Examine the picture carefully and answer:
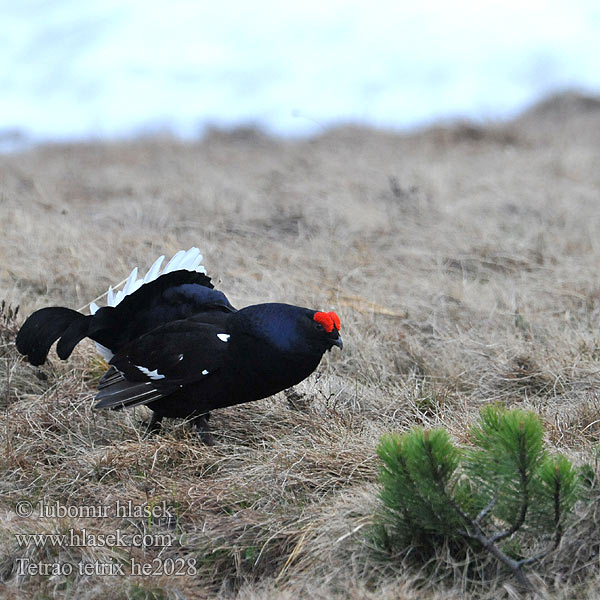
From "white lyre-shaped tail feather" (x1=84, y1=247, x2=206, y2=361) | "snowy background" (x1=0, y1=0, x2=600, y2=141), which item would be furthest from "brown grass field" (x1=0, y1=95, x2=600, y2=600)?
"snowy background" (x1=0, y1=0, x2=600, y2=141)

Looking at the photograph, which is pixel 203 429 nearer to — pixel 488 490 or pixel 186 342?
pixel 186 342

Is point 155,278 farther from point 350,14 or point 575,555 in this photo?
point 350,14

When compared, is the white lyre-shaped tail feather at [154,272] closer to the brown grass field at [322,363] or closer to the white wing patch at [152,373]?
the brown grass field at [322,363]

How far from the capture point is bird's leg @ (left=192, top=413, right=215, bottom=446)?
3.53 metres

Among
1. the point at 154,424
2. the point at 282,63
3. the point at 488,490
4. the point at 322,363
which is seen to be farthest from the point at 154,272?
the point at 282,63

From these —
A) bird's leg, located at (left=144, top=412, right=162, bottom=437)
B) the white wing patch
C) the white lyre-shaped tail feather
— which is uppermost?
the white lyre-shaped tail feather

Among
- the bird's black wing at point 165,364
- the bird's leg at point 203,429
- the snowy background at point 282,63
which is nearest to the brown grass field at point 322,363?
the bird's leg at point 203,429

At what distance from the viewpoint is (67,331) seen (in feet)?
12.3

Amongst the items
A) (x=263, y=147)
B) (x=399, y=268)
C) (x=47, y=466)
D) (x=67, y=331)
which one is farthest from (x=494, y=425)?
(x=263, y=147)

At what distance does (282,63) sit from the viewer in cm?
1220

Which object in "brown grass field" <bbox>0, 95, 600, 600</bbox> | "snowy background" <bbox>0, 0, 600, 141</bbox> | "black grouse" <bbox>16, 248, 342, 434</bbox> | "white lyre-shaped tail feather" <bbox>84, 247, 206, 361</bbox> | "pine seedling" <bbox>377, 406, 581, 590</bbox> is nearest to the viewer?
"pine seedling" <bbox>377, 406, 581, 590</bbox>

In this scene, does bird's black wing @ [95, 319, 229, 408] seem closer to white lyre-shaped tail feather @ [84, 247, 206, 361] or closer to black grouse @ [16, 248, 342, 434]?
black grouse @ [16, 248, 342, 434]

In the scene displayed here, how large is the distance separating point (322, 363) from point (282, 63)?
8743 mm

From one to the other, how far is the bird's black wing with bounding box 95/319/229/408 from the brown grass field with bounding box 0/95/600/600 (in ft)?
0.65
